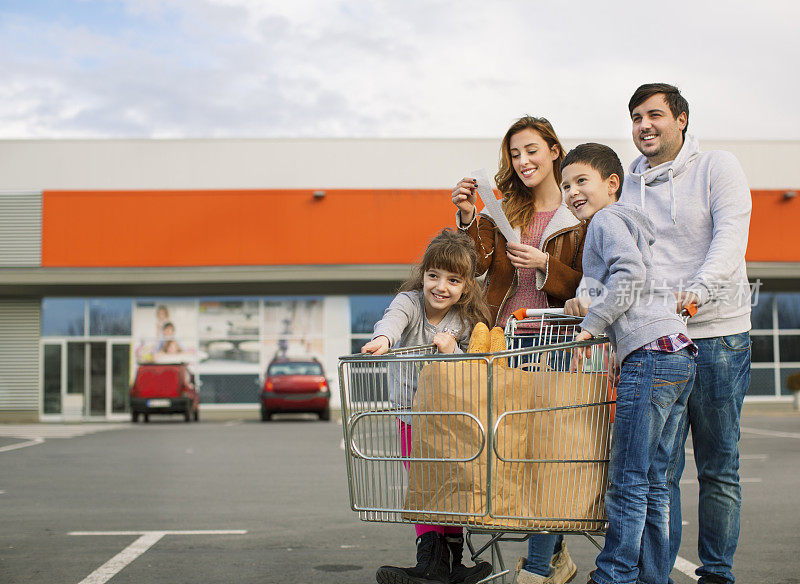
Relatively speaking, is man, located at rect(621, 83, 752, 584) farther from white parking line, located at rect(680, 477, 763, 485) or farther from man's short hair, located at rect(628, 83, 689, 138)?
white parking line, located at rect(680, 477, 763, 485)

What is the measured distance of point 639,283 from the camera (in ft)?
10.7

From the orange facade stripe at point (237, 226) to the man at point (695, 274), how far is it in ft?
64.2

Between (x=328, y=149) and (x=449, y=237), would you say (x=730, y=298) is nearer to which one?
(x=449, y=237)

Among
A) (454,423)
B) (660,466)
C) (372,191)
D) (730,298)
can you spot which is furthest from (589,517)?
(372,191)

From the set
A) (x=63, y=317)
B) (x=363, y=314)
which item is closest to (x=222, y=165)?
(x=363, y=314)

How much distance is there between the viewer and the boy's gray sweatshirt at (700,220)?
3682 mm

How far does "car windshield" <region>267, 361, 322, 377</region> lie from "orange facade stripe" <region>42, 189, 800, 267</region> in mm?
3491

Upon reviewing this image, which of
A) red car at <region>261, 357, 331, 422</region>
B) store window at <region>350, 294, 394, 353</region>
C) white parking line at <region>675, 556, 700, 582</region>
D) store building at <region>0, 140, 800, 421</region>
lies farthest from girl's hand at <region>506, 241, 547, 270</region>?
store window at <region>350, 294, 394, 353</region>

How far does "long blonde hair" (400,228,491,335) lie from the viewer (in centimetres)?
377

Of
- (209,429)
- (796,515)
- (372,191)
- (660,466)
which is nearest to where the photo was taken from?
(660,466)

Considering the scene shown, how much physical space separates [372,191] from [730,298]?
20.5 metres

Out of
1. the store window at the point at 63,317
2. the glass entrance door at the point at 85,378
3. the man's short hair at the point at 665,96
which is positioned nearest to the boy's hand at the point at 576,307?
the man's short hair at the point at 665,96

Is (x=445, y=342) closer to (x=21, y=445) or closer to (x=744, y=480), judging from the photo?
(x=744, y=480)

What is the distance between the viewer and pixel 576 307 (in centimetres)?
342
